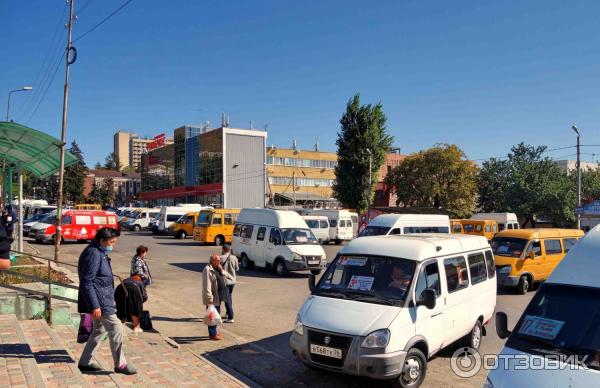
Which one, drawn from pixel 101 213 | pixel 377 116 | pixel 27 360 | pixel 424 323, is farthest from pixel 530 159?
pixel 27 360

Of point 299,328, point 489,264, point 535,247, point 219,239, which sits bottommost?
point 219,239

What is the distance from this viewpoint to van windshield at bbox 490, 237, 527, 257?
49.2 ft

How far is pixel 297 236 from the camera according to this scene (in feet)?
62.0

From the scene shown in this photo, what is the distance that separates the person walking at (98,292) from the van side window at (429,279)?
4.15 metres

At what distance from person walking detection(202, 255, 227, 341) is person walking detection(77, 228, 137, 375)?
9.65 ft

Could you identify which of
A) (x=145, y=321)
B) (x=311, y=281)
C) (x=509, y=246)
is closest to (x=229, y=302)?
(x=145, y=321)

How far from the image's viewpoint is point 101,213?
98.2 feet

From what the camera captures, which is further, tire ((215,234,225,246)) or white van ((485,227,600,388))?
tire ((215,234,225,246))

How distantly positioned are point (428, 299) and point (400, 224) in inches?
635

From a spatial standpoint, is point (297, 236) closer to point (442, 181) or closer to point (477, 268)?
point (477, 268)

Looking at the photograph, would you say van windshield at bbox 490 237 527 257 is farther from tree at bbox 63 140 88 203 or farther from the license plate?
tree at bbox 63 140 88 203

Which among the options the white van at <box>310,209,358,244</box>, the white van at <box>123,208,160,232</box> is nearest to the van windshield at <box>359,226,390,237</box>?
the white van at <box>310,209,358,244</box>

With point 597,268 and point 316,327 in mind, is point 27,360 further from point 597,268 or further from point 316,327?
point 597,268

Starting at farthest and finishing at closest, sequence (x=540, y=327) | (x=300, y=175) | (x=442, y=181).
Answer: (x=300, y=175) → (x=442, y=181) → (x=540, y=327)
